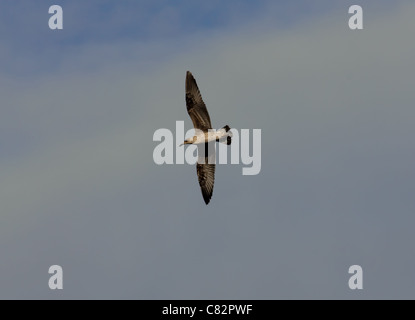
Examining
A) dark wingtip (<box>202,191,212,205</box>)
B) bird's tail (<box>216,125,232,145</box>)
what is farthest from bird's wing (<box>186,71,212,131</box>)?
dark wingtip (<box>202,191,212,205</box>)

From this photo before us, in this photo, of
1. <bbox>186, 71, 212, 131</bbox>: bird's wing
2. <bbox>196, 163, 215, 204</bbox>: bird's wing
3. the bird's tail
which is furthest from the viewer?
<bbox>196, 163, 215, 204</bbox>: bird's wing

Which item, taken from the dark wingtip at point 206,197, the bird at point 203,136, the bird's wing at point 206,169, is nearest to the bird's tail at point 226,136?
the bird at point 203,136

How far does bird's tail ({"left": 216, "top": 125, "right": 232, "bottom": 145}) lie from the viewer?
4756cm

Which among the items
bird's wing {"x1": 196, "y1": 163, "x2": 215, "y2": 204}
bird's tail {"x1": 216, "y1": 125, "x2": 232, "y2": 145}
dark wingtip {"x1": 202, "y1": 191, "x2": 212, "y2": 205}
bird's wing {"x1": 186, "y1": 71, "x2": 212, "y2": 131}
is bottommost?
dark wingtip {"x1": 202, "y1": 191, "x2": 212, "y2": 205}

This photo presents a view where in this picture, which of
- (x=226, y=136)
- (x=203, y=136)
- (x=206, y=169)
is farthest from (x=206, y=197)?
(x=226, y=136)

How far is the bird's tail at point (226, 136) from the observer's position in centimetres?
4756

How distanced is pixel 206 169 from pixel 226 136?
3.32 metres

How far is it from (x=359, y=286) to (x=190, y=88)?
38.2ft

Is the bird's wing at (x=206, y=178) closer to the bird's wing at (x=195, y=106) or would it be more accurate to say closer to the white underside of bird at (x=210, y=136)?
the white underside of bird at (x=210, y=136)

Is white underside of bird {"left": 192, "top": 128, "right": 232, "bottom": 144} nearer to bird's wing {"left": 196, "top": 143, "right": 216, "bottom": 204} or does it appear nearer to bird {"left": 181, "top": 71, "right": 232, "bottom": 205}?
bird {"left": 181, "top": 71, "right": 232, "bottom": 205}

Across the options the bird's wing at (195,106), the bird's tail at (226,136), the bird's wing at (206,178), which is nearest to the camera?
the bird's tail at (226,136)

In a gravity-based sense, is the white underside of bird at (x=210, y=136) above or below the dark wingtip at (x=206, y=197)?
above

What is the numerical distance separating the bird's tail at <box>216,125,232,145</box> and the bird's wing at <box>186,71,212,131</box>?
882 millimetres

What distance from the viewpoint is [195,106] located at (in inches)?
1932
